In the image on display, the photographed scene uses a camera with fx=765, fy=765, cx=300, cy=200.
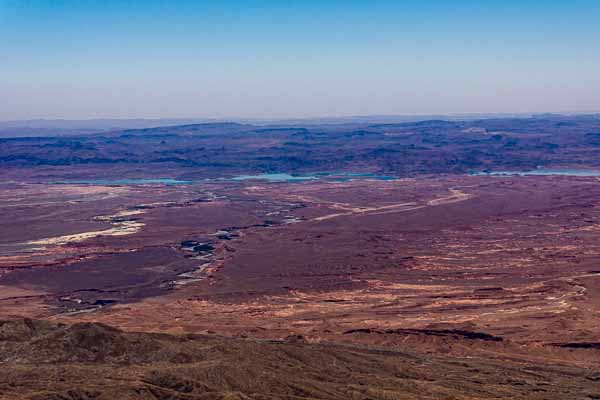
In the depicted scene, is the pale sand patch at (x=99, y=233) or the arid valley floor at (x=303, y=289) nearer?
the arid valley floor at (x=303, y=289)

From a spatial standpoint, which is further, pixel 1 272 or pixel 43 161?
pixel 43 161

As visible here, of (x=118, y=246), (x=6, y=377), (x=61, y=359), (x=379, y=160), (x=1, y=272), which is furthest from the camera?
(x=379, y=160)

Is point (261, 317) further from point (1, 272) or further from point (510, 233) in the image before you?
point (510, 233)

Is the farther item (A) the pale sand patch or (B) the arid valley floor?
(A) the pale sand patch

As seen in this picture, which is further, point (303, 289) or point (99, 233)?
point (99, 233)

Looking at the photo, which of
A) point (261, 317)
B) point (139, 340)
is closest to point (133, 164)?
point (261, 317)

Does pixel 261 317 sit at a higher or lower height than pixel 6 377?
lower

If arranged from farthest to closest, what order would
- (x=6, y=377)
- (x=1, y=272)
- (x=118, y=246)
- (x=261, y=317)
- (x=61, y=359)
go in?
1. (x=118, y=246)
2. (x=1, y=272)
3. (x=261, y=317)
4. (x=61, y=359)
5. (x=6, y=377)

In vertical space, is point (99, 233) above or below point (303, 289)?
above
